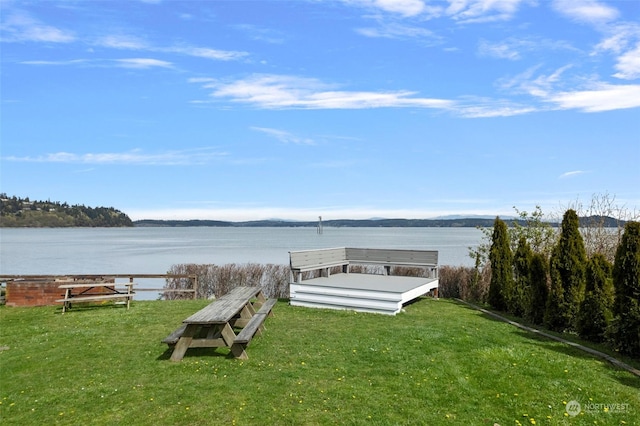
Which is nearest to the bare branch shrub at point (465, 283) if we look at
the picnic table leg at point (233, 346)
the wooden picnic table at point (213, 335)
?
the wooden picnic table at point (213, 335)

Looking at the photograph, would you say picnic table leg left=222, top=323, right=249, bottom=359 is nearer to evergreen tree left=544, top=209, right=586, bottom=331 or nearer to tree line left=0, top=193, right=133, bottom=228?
evergreen tree left=544, top=209, right=586, bottom=331

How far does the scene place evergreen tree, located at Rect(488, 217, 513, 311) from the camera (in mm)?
12852

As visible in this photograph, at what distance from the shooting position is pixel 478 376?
21.0 feet

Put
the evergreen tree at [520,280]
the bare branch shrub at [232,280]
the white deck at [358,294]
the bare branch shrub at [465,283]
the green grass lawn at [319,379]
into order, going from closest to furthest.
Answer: the green grass lawn at [319,379] → the white deck at [358,294] → the evergreen tree at [520,280] → the bare branch shrub at [465,283] → the bare branch shrub at [232,280]

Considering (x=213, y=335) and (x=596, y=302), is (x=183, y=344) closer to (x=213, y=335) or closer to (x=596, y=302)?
(x=213, y=335)

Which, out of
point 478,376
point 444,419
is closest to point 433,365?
point 478,376

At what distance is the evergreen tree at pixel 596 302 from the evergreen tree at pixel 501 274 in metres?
3.44

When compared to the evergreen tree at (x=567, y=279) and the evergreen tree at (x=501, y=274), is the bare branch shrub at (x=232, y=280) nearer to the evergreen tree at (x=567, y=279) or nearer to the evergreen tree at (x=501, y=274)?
the evergreen tree at (x=501, y=274)

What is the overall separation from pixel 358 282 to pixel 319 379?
774 cm

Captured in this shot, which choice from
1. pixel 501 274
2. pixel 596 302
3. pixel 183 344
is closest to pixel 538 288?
pixel 596 302

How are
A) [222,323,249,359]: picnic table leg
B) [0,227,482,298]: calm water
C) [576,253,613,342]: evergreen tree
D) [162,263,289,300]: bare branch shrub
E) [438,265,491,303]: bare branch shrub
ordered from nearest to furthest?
[222,323,249,359]: picnic table leg, [576,253,613,342]: evergreen tree, [438,265,491,303]: bare branch shrub, [162,263,289,300]: bare branch shrub, [0,227,482,298]: calm water

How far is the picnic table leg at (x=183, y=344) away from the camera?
7.28m

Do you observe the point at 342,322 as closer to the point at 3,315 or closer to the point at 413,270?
the point at 413,270

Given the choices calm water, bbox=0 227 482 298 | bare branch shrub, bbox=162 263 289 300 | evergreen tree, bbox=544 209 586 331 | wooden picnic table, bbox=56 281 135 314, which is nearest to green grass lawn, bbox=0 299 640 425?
evergreen tree, bbox=544 209 586 331
